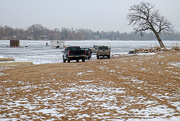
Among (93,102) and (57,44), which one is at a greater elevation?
(57,44)

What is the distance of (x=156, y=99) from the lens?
25.9 ft

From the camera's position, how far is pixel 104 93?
8.95 meters

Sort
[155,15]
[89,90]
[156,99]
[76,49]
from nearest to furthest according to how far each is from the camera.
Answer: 1. [156,99]
2. [89,90]
3. [76,49]
4. [155,15]

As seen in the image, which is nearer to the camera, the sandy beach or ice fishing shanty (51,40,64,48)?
the sandy beach

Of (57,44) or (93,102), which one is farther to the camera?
(57,44)

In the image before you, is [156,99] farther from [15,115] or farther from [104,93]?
[15,115]

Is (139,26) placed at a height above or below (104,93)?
above

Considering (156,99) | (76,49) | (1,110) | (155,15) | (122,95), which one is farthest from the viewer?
(155,15)

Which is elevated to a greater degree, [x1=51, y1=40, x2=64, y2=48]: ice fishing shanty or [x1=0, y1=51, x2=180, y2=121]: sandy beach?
[x1=51, y1=40, x2=64, y2=48]: ice fishing shanty

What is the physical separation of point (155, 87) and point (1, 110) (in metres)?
6.35

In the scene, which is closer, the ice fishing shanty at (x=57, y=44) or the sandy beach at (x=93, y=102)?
the sandy beach at (x=93, y=102)

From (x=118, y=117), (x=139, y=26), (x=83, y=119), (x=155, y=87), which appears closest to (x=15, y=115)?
(x=83, y=119)

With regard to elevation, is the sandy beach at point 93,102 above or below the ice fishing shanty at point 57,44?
below

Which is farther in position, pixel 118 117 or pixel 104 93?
pixel 104 93
